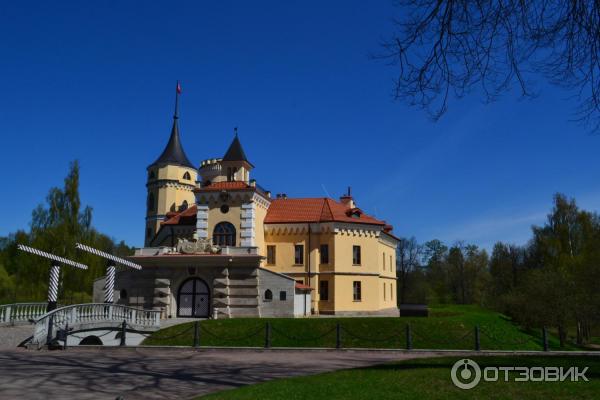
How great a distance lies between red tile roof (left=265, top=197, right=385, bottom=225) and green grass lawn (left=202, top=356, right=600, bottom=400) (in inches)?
1029

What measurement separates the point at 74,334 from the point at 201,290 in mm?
10488

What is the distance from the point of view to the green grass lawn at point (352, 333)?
2406cm

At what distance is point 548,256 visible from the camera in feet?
157

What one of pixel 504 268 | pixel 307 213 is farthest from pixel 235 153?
pixel 504 268

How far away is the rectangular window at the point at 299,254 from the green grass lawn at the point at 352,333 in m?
10.4

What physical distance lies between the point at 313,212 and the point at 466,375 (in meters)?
28.8

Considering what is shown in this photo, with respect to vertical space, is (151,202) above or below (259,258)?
above

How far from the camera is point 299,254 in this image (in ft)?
125

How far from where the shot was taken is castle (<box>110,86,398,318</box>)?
31531 millimetres

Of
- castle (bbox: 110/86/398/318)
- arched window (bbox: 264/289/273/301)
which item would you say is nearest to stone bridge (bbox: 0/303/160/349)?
castle (bbox: 110/86/398/318)

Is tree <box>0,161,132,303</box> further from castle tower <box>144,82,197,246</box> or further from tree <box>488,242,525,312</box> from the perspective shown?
tree <box>488,242,525,312</box>

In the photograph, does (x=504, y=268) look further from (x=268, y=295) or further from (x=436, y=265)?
(x=268, y=295)

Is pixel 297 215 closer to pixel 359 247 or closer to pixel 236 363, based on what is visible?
pixel 359 247

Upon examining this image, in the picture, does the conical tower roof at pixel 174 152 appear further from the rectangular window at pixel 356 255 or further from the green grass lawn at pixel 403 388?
the green grass lawn at pixel 403 388
